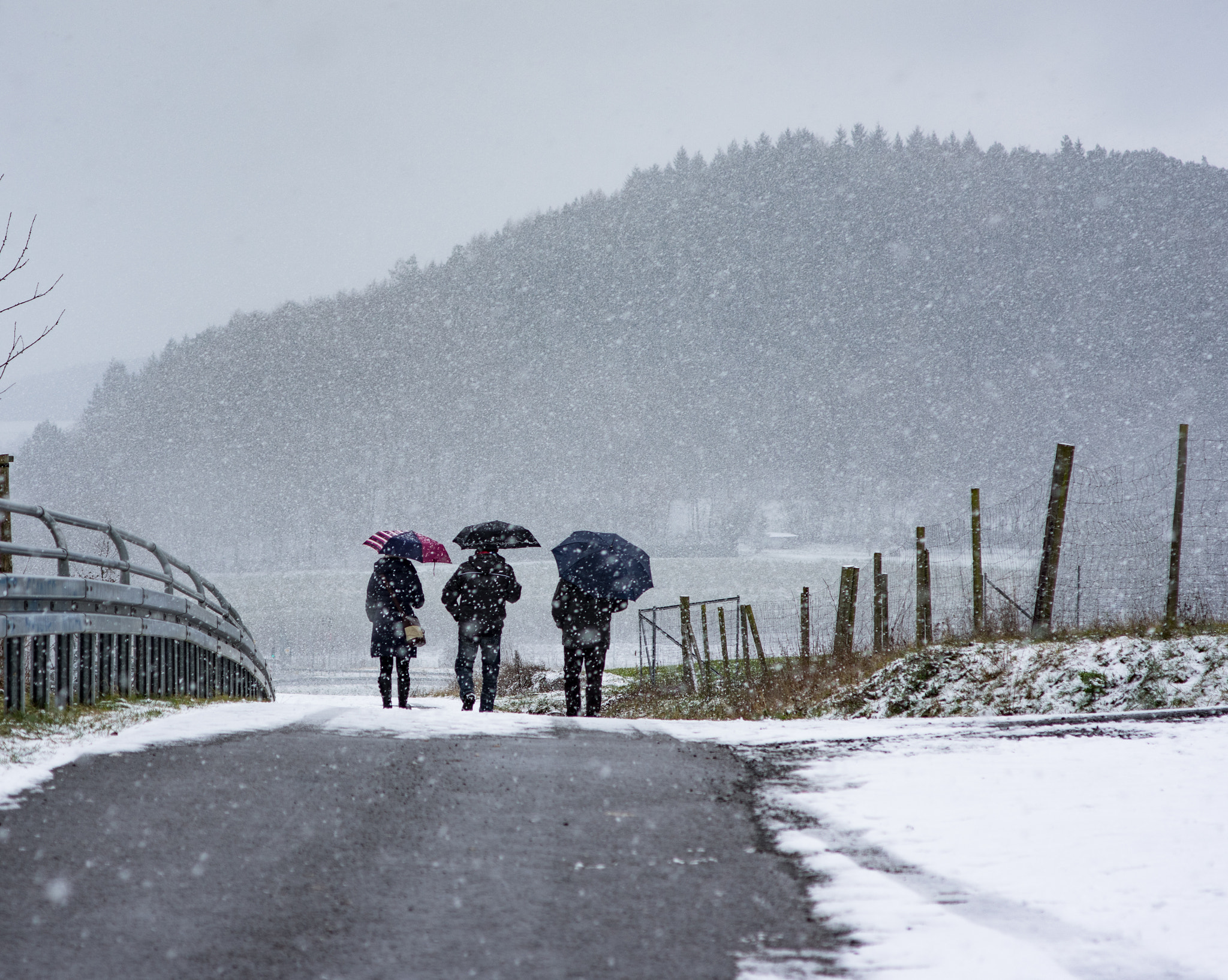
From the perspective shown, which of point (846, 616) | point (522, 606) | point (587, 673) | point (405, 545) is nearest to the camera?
point (587, 673)

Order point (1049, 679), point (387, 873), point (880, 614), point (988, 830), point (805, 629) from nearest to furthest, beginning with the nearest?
point (387, 873) → point (988, 830) → point (1049, 679) → point (880, 614) → point (805, 629)

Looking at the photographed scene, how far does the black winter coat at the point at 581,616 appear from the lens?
962 cm

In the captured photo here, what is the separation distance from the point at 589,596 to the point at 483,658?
61.7 inches

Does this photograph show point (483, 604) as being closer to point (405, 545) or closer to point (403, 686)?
point (405, 545)

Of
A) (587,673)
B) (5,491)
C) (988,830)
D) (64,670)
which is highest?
(5,491)

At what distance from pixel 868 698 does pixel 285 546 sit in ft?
457

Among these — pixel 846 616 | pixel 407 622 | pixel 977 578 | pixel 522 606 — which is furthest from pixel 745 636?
pixel 522 606

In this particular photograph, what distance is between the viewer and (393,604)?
37.0 feet

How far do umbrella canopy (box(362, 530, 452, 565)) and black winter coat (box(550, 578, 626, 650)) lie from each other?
6.61 ft

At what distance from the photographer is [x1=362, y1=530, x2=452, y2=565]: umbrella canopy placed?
1133 cm

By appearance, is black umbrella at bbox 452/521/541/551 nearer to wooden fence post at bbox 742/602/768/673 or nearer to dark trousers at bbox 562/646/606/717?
dark trousers at bbox 562/646/606/717

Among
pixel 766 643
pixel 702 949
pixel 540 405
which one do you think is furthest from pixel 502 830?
pixel 540 405

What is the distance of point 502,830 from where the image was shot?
12.2 ft

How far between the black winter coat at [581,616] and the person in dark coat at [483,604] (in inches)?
26.9
